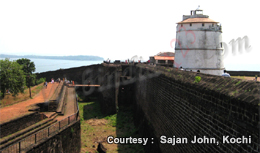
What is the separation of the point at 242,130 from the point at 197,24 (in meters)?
17.0

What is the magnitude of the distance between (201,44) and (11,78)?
16.0 m

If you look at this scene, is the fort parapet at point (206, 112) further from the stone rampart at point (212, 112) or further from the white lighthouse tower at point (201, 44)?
the white lighthouse tower at point (201, 44)

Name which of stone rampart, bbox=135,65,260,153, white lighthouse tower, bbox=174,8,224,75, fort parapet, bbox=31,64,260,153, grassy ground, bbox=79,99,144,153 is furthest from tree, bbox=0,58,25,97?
white lighthouse tower, bbox=174,8,224,75

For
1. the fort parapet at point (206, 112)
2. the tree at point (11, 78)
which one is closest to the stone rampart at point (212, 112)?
the fort parapet at point (206, 112)

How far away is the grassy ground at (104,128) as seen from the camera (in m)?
13.5

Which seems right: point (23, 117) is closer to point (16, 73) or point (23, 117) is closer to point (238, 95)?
point (16, 73)

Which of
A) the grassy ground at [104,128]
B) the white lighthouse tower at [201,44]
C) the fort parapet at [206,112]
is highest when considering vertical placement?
the white lighthouse tower at [201,44]

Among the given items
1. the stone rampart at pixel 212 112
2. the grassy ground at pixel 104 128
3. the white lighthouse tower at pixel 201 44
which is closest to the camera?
the stone rampart at pixel 212 112

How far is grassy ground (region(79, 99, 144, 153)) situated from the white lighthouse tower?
25.4ft

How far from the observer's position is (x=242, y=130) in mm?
3443

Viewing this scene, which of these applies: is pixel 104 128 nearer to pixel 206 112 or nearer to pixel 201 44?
pixel 201 44

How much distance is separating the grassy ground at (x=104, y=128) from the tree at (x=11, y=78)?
6002 mm

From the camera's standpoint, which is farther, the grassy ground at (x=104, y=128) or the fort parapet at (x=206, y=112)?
the grassy ground at (x=104, y=128)

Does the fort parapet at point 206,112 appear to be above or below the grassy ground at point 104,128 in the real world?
above
